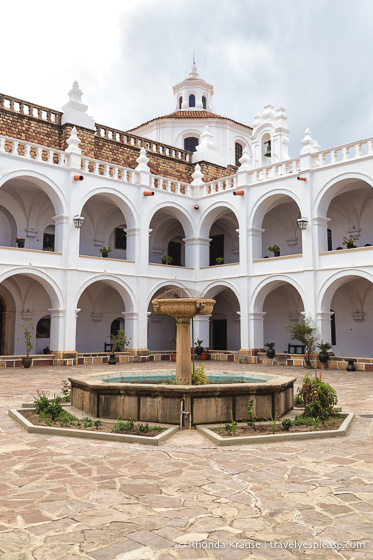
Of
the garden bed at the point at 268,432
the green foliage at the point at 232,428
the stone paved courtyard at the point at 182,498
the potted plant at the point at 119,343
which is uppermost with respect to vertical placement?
the potted plant at the point at 119,343

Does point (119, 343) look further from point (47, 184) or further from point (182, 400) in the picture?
point (182, 400)

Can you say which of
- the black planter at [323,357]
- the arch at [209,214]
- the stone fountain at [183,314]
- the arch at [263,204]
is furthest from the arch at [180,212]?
the stone fountain at [183,314]

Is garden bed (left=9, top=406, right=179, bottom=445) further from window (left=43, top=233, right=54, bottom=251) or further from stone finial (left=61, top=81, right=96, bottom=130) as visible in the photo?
stone finial (left=61, top=81, right=96, bottom=130)

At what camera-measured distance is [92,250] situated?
21797mm

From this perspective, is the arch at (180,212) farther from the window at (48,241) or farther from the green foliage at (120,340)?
the green foliage at (120,340)

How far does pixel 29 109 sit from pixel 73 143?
7.70ft

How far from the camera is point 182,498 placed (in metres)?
3.73

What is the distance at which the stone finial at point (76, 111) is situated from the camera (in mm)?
18812

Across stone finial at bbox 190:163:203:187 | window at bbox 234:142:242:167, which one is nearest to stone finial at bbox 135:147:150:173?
stone finial at bbox 190:163:203:187

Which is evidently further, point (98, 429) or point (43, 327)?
point (43, 327)

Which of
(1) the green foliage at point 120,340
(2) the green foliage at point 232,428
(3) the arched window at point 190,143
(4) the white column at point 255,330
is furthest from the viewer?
(3) the arched window at point 190,143

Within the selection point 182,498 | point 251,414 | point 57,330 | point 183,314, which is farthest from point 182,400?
point 57,330

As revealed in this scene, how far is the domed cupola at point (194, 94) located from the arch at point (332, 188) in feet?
53.7

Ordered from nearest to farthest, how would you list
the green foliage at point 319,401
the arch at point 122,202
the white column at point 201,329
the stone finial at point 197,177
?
the green foliage at point 319,401 < the arch at point 122,202 < the white column at point 201,329 < the stone finial at point 197,177
